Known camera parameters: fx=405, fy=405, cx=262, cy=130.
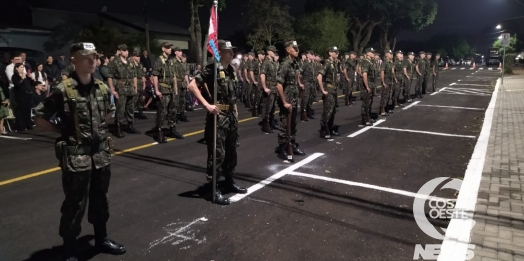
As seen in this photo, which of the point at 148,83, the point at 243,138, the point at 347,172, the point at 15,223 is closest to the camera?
the point at 15,223

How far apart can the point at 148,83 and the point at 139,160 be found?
8327 millimetres

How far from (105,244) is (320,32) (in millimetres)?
34642

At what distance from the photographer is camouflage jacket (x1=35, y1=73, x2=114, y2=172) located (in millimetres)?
3543

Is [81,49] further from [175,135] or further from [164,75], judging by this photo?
[175,135]

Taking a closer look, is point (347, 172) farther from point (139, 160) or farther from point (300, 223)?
point (139, 160)

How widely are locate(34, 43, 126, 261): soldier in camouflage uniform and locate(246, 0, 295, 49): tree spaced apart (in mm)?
26917

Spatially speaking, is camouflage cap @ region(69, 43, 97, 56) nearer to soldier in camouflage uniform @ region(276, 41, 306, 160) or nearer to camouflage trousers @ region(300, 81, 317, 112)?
soldier in camouflage uniform @ region(276, 41, 306, 160)

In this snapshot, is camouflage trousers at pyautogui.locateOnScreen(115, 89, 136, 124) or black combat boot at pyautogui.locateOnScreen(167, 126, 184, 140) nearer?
black combat boot at pyautogui.locateOnScreen(167, 126, 184, 140)

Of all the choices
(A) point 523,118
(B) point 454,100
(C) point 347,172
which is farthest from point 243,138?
(B) point 454,100

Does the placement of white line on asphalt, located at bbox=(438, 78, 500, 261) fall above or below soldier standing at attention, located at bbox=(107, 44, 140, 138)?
below

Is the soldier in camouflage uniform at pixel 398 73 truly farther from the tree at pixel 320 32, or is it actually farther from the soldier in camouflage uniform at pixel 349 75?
the tree at pixel 320 32

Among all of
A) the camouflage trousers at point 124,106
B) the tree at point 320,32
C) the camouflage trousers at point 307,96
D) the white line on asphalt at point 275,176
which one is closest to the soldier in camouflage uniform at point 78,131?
the white line on asphalt at point 275,176

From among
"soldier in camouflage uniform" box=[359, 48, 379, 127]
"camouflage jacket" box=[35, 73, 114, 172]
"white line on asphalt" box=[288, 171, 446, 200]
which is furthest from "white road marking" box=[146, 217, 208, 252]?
"soldier in camouflage uniform" box=[359, 48, 379, 127]

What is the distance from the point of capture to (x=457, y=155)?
319 inches
